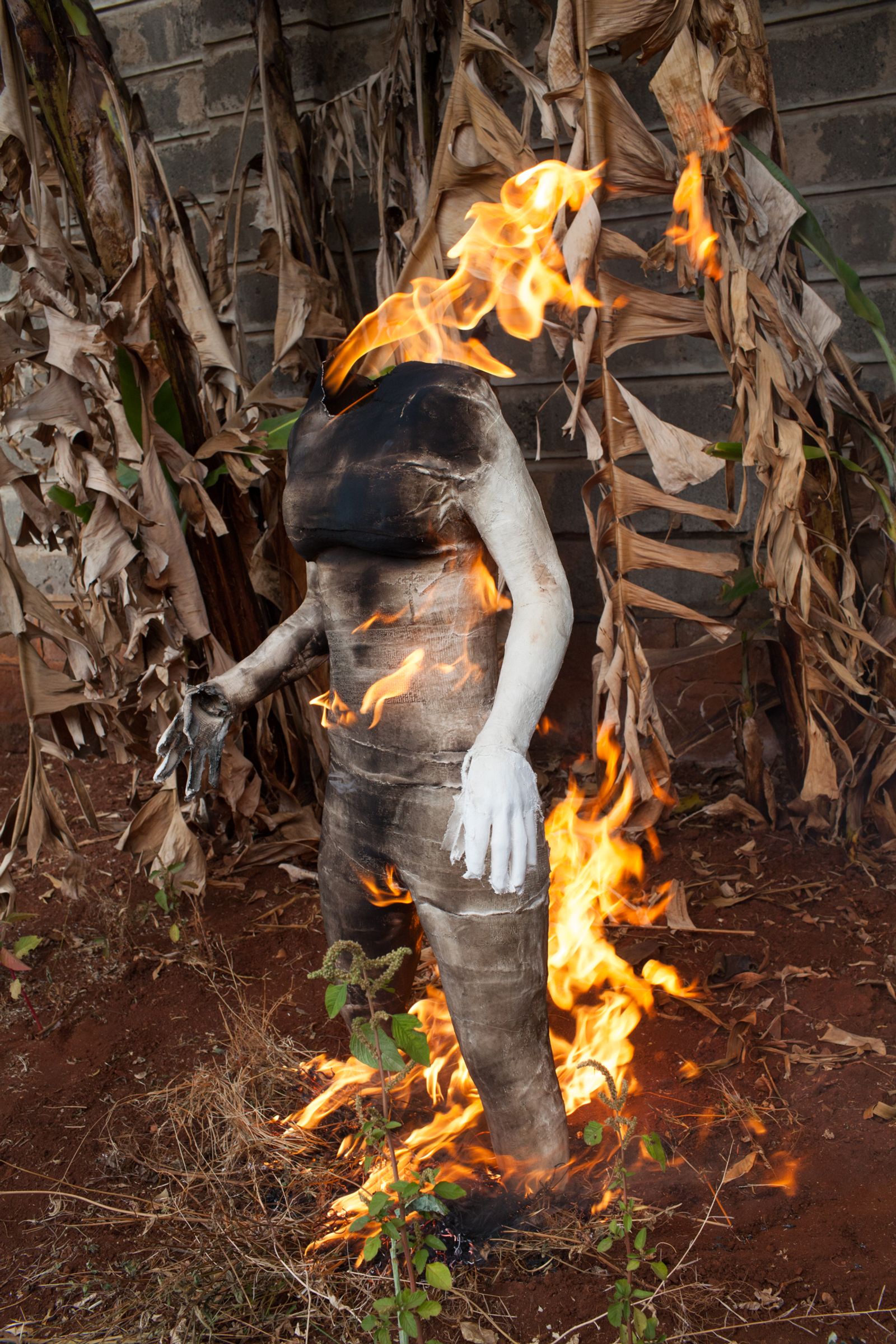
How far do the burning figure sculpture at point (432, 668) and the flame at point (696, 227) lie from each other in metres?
0.76

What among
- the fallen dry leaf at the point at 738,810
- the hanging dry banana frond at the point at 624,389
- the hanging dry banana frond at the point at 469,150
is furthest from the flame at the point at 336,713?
the fallen dry leaf at the point at 738,810

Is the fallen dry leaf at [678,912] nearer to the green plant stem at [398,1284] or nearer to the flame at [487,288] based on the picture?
the green plant stem at [398,1284]

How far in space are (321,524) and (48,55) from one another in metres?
2.12

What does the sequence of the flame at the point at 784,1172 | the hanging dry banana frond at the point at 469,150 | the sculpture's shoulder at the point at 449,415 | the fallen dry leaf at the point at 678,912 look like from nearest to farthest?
the sculpture's shoulder at the point at 449,415
the flame at the point at 784,1172
the hanging dry banana frond at the point at 469,150
the fallen dry leaf at the point at 678,912

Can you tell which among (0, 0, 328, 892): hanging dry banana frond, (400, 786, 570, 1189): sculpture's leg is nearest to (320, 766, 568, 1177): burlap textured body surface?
(400, 786, 570, 1189): sculpture's leg

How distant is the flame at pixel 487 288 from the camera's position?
207 cm

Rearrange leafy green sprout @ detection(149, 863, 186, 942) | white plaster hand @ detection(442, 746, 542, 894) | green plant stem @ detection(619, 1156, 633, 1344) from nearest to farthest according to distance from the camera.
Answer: white plaster hand @ detection(442, 746, 542, 894) → green plant stem @ detection(619, 1156, 633, 1344) → leafy green sprout @ detection(149, 863, 186, 942)

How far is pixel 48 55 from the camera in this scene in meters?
3.10

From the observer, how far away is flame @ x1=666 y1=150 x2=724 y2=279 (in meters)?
2.50

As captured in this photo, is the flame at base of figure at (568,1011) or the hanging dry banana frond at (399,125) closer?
the flame at base of figure at (568,1011)

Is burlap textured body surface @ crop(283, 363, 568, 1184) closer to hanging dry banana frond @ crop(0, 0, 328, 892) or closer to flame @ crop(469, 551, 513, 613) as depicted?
flame @ crop(469, 551, 513, 613)

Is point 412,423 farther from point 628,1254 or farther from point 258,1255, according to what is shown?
point 258,1255

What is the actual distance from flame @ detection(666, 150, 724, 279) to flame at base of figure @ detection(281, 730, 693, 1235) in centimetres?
120

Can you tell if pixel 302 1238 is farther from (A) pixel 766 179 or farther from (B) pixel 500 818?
(A) pixel 766 179
